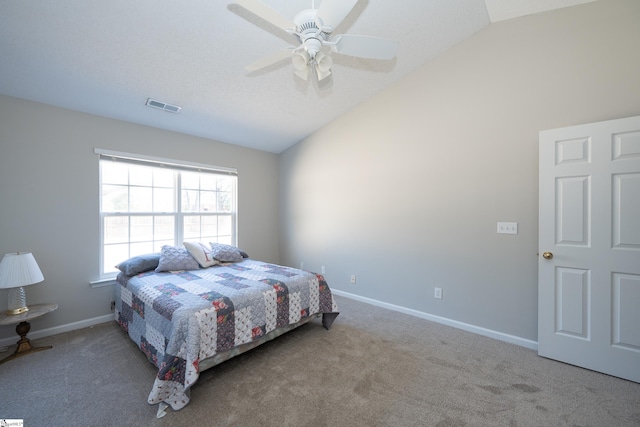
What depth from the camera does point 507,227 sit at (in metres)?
2.56

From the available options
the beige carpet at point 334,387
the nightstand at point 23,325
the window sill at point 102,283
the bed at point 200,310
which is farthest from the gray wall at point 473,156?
the nightstand at point 23,325

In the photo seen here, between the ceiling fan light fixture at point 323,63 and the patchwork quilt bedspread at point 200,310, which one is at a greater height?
the ceiling fan light fixture at point 323,63

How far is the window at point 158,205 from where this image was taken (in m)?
3.08

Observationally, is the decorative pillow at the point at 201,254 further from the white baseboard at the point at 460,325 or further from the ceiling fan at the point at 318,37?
the ceiling fan at the point at 318,37

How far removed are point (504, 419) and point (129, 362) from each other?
2.76 m

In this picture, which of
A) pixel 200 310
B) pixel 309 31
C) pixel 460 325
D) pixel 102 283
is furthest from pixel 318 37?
pixel 102 283

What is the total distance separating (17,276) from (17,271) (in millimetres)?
42

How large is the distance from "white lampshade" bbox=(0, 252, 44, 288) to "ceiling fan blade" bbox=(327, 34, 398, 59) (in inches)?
122

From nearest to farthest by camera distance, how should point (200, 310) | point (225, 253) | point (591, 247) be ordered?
1. point (200, 310)
2. point (591, 247)
3. point (225, 253)

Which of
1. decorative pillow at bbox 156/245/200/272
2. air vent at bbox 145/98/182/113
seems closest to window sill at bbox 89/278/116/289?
decorative pillow at bbox 156/245/200/272

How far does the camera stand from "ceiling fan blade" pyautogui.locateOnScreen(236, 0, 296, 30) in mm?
1335

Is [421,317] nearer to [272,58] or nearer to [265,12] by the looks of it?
[272,58]

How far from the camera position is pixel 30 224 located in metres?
2.58

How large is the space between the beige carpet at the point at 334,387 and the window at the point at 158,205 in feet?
3.62
